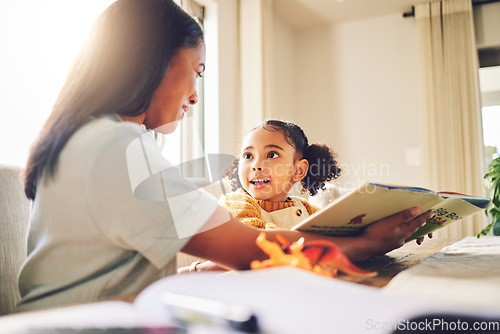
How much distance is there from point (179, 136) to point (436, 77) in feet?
8.26

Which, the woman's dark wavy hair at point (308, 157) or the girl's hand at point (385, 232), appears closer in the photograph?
the girl's hand at point (385, 232)

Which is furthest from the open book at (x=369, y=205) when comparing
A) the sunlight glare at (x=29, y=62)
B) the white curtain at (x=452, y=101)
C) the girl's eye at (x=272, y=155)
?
the white curtain at (x=452, y=101)

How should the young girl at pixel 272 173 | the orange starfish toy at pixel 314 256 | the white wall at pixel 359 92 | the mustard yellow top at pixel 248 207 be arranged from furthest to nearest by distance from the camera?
the white wall at pixel 359 92, the young girl at pixel 272 173, the mustard yellow top at pixel 248 207, the orange starfish toy at pixel 314 256

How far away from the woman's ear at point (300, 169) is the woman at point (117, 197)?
0.78 metres

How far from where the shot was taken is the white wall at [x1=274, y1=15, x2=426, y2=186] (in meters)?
4.06

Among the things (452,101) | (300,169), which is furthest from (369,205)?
(452,101)

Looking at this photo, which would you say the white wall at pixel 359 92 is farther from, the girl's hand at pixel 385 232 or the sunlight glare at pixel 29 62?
the girl's hand at pixel 385 232

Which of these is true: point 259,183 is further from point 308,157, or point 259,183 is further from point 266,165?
point 308,157

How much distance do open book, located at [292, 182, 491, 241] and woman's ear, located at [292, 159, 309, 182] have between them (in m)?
0.72

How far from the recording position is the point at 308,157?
1.67 m

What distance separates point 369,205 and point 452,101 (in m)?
3.62

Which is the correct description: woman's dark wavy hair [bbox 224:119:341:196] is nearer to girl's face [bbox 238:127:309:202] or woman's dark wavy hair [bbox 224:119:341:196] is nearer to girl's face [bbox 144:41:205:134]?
girl's face [bbox 238:127:309:202]

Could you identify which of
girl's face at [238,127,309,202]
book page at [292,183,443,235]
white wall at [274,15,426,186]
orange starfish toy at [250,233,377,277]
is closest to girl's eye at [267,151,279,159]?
girl's face at [238,127,309,202]

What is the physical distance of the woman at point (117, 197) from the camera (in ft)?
1.98
